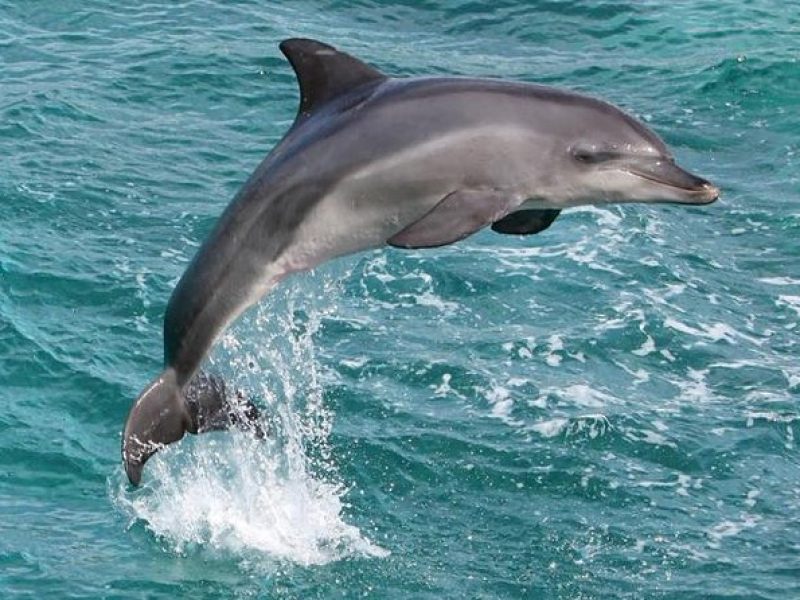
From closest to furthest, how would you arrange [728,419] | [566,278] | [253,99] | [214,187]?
[728,419] → [566,278] → [214,187] → [253,99]

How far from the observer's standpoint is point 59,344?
15539mm

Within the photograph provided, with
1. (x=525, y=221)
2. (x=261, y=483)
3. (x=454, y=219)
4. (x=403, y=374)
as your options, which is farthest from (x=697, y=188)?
(x=403, y=374)

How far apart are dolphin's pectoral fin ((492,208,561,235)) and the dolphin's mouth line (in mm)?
534

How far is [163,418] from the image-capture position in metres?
10.5

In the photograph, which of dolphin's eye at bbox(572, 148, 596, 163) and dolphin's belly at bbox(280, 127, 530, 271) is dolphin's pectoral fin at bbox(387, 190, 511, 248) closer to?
dolphin's belly at bbox(280, 127, 530, 271)

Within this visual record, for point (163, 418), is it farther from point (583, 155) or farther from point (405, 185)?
point (583, 155)

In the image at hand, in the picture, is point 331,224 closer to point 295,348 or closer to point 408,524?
point 408,524

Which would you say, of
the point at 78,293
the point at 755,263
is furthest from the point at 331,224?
the point at 755,263

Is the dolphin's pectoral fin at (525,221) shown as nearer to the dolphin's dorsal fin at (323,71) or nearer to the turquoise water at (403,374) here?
the dolphin's dorsal fin at (323,71)

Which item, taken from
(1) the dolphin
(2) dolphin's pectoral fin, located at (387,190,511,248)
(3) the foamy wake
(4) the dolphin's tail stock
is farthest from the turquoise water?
(2) dolphin's pectoral fin, located at (387,190,511,248)

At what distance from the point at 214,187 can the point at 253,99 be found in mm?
3251

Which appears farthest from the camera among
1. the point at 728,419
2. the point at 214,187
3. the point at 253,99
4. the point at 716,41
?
the point at 716,41

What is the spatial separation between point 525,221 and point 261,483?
15.4 feet

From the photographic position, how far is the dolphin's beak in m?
9.22
